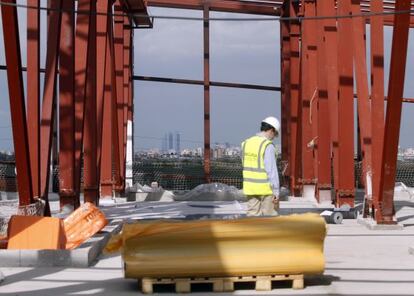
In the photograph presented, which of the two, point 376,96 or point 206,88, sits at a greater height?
point 206,88

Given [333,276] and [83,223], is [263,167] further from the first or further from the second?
[83,223]

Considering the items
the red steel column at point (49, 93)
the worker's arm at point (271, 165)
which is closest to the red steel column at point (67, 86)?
the red steel column at point (49, 93)

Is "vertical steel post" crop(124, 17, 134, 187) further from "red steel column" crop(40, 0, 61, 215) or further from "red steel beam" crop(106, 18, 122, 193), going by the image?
"red steel column" crop(40, 0, 61, 215)

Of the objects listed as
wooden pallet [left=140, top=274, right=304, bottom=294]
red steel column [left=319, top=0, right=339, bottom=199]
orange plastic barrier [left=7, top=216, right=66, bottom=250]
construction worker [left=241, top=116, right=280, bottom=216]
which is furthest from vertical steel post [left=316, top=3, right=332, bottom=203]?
wooden pallet [left=140, top=274, right=304, bottom=294]

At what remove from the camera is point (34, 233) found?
8.74 m

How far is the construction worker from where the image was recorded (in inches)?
330

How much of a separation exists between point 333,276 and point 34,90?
7.31 meters

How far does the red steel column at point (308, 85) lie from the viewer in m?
19.6

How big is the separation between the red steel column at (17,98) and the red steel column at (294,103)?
12.5 metres

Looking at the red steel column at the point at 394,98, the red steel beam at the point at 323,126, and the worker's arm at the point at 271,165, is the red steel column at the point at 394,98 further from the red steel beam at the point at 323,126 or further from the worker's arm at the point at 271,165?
the red steel beam at the point at 323,126

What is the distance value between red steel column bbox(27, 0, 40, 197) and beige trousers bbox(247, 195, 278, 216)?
4316 millimetres

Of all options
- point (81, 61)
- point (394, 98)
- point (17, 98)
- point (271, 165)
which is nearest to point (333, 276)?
point (271, 165)

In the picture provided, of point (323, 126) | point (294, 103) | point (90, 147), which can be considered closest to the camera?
point (90, 147)

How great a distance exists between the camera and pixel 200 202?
20.3 metres
